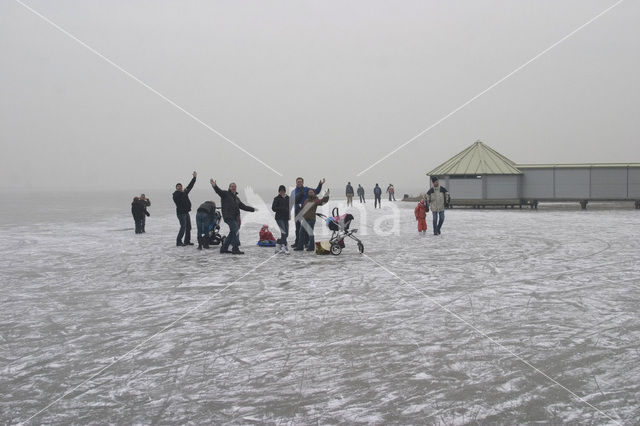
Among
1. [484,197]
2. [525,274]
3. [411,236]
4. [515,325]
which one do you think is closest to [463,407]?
[515,325]

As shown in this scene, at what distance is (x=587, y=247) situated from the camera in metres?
13.5

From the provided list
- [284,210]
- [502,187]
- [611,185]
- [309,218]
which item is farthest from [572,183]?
[284,210]

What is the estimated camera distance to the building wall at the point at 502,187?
36719 millimetres

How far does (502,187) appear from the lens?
37.0m

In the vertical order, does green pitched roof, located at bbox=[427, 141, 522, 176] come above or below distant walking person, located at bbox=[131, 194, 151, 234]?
above

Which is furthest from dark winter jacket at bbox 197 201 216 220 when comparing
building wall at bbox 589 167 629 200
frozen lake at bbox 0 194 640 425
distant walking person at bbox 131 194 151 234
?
building wall at bbox 589 167 629 200

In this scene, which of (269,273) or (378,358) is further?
(269,273)

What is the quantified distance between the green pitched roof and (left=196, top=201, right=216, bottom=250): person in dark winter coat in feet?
88.4

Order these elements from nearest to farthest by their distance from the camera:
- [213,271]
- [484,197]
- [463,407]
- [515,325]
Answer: [463,407]
[515,325]
[213,271]
[484,197]

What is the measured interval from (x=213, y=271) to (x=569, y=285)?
6810 mm

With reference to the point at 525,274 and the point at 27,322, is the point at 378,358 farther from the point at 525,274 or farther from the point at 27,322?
the point at 525,274

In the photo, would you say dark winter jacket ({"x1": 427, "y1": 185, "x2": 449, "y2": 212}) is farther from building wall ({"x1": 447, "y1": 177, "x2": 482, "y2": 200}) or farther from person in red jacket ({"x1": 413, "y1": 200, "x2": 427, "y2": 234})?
building wall ({"x1": 447, "y1": 177, "x2": 482, "y2": 200})

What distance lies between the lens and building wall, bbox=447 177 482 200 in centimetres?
3753

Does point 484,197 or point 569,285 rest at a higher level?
point 484,197
